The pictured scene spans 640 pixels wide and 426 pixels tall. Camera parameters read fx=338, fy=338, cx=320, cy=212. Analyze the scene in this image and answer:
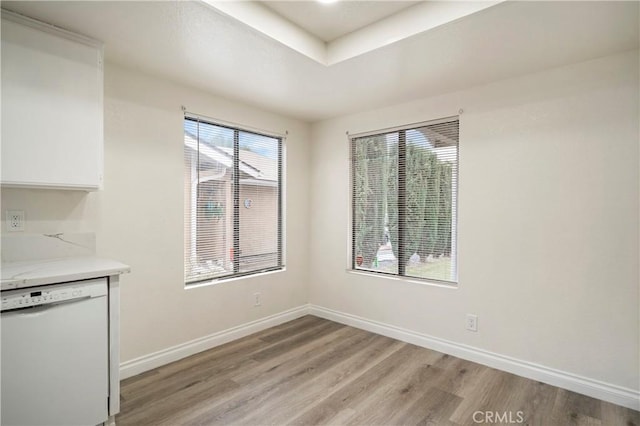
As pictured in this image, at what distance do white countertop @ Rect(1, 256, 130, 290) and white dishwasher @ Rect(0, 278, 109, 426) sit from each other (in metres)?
0.04

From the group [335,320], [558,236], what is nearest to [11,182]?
[335,320]

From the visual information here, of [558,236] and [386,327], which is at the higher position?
[558,236]

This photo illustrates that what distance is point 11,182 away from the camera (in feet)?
6.01

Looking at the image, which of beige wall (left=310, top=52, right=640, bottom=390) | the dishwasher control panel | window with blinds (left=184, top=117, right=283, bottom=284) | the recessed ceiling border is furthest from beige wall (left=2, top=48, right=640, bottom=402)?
the recessed ceiling border

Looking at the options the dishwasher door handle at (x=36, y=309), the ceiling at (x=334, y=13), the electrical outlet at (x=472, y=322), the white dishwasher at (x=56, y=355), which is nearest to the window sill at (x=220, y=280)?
the white dishwasher at (x=56, y=355)

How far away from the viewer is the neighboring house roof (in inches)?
121

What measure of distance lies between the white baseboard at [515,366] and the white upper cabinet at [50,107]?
2.83 m

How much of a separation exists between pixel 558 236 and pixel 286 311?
2743 millimetres

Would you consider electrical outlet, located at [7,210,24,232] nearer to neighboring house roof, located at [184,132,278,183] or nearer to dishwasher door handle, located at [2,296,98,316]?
dishwasher door handle, located at [2,296,98,316]

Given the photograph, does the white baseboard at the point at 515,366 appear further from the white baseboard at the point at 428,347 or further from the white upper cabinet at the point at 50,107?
the white upper cabinet at the point at 50,107

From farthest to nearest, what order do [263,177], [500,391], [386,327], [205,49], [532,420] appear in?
1. [263,177]
2. [386,327]
3. [500,391]
4. [205,49]
5. [532,420]

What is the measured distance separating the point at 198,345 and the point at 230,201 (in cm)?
135

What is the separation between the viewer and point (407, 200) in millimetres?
3400

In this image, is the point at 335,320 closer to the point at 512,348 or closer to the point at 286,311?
the point at 286,311
